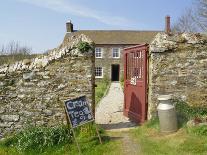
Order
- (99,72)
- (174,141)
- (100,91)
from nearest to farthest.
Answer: (174,141) < (100,91) < (99,72)

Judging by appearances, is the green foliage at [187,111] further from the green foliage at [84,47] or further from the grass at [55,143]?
the green foliage at [84,47]

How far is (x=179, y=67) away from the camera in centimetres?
1036

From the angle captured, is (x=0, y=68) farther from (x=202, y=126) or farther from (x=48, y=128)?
(x=202, y=126)

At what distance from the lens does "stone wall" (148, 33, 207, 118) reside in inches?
404

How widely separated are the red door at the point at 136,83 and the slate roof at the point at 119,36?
32751mm

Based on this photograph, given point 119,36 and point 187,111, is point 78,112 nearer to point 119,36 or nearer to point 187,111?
point 187,111

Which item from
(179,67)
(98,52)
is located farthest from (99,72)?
(179,67)

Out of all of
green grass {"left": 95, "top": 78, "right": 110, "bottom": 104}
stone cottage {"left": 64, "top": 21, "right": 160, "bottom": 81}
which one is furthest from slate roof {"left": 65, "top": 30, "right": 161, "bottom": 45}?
green grass {"left": 95, "top": 78, "right": 110, "bottom": 104}

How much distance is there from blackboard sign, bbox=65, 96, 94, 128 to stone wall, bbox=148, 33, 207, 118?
2408 mm

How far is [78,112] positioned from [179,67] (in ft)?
11.3

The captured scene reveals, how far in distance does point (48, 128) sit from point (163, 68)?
3648mm

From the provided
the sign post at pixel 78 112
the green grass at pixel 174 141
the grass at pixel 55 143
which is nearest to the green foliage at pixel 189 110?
the green grass at pixel 174 141

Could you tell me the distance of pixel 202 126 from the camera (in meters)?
8.62

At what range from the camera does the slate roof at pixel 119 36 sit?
150 ft
